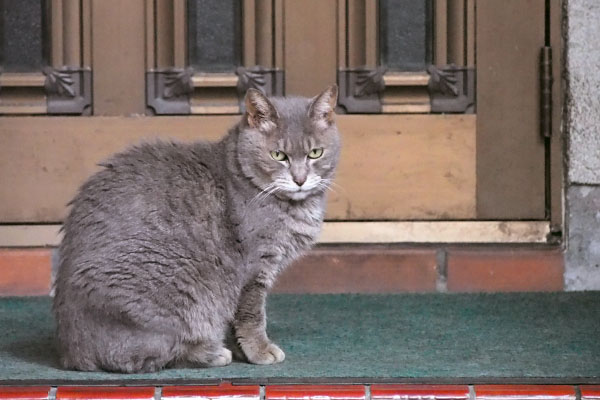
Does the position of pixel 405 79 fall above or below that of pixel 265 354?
above

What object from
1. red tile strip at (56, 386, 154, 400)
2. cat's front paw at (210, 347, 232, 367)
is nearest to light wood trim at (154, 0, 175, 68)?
cat's front paw at (210, 347, 232, 367)

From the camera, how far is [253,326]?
2.78m

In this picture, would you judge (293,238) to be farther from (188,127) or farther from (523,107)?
(523,107)

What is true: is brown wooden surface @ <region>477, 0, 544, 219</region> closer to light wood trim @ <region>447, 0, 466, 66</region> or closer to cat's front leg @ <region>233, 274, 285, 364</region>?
light wood trim @ <region>447, 0, 466, 66</region>

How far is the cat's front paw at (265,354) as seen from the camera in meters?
2.73

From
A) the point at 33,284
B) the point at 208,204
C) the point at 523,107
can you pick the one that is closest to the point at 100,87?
the point at 33,284

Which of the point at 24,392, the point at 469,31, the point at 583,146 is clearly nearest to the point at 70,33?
the point at 469,31

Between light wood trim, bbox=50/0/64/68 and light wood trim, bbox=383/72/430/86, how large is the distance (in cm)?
109

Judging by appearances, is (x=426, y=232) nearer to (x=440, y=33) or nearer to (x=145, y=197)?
(x=440, y=33)

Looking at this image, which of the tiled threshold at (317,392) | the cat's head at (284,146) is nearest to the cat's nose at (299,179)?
the cat's head at (284,146)

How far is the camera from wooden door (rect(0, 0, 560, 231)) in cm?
361

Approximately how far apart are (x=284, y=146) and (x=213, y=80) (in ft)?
2.96

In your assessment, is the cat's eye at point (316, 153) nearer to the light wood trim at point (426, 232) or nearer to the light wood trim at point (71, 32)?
the light wood trim at point (426, 232)

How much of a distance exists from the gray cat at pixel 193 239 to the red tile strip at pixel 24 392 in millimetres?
200
